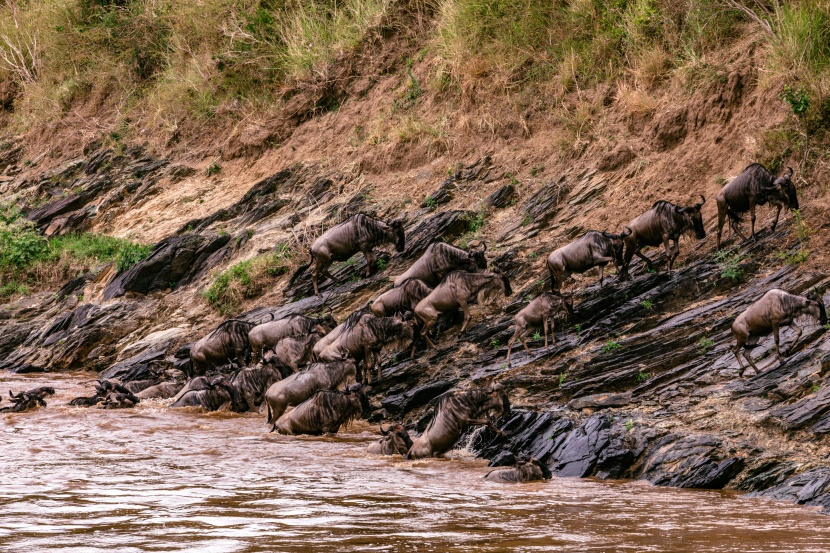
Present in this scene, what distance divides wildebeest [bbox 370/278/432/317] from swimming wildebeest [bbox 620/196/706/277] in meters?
2.94

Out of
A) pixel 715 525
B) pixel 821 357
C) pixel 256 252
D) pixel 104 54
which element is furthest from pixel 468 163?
pixel 104 54

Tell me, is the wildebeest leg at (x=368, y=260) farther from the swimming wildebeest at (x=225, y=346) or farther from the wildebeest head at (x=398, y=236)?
the swimming wildebeest at (x=225, y=346)

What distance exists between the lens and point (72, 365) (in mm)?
19781

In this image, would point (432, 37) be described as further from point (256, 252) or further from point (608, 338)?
point (608, 338)

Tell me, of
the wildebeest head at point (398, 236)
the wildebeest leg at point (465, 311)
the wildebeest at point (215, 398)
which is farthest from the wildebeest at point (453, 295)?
the wildebeest at point (215, 398)

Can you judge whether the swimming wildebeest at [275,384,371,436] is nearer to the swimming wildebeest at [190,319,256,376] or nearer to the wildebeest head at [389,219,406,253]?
the swimming wildebeest at [190,319,256,376]

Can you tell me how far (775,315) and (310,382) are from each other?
5962 millimetres

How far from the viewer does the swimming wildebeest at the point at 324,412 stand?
12.6 meters

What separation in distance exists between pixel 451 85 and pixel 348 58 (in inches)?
141

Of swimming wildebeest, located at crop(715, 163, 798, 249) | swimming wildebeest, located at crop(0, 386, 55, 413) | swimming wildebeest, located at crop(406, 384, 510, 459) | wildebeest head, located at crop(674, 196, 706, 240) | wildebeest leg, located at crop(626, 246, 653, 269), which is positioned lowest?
swimming wildebeest, located at crop(0, 386, 55, 413)

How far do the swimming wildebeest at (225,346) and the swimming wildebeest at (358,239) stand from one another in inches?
56.3

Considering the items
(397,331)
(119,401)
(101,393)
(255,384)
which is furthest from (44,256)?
(397,331)

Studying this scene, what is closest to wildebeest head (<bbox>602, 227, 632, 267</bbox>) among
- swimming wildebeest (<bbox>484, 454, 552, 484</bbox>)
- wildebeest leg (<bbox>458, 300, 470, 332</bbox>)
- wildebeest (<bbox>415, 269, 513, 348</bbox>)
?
wildebeest (<bbox>415, 269, 513, 348</bbox>)

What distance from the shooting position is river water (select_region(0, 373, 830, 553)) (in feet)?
22.9
